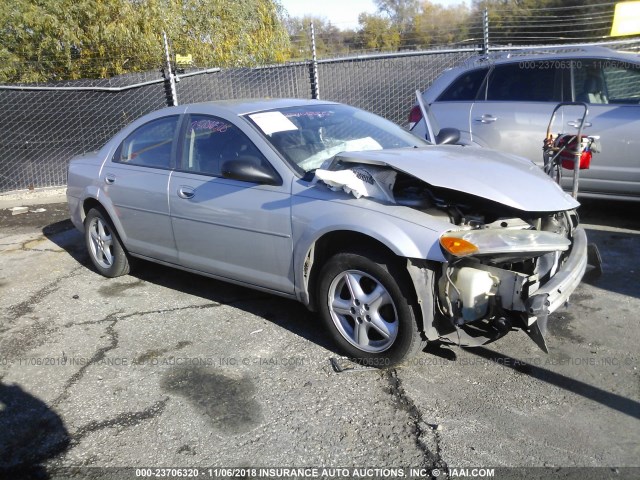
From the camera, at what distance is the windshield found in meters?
4.15

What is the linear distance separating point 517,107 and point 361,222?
3.92 metres

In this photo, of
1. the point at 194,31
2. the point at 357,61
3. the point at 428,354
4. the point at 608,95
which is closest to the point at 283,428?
the point at 428,354

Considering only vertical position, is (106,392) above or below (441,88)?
below

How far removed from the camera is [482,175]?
11.6 ft

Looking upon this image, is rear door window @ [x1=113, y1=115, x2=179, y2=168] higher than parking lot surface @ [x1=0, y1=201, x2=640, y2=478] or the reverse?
higher

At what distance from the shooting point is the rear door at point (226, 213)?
156 inches

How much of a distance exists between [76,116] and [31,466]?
8.19m

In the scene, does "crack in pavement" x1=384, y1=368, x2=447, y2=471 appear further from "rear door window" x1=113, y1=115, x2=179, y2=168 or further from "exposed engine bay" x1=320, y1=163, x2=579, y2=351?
"rear door window" x1=113, y1=115, x2=179, y2=168

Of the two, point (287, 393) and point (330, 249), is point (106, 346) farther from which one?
point (330, 249)

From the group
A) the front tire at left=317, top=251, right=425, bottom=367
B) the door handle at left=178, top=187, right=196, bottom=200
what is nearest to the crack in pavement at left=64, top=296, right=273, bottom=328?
the door handle at left=178, top=187, right=196, bottom=200

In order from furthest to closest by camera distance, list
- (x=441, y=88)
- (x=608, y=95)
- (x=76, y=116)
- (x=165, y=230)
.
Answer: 1. (x=76, y=116)
2. (x=441, y=88)
3. (x=608, y=95)
4. (x=165, y=230)

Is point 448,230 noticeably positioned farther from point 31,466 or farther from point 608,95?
point 608,95

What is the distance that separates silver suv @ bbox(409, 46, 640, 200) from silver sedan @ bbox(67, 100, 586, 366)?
2.24 meters

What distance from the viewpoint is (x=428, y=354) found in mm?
3809
